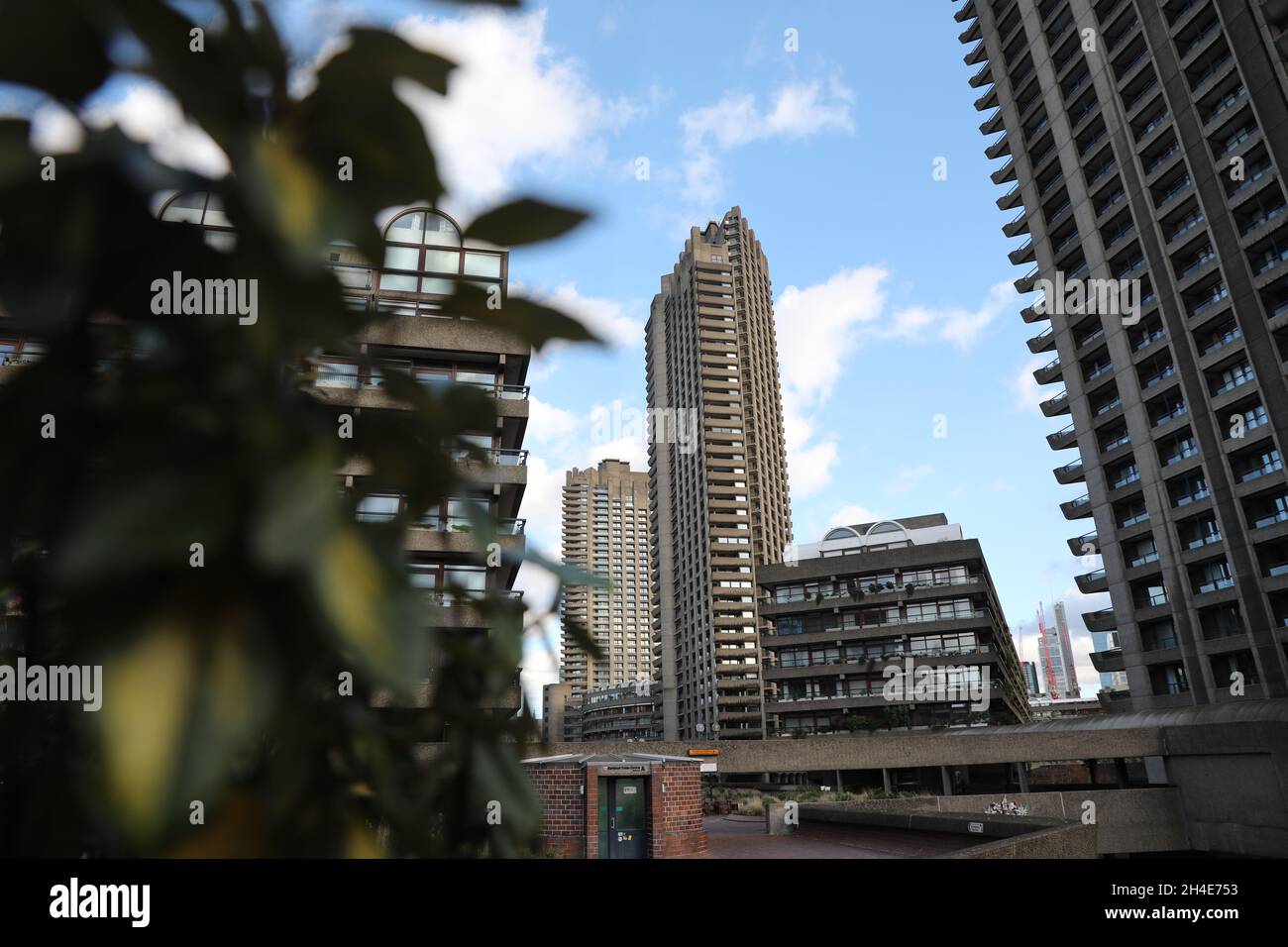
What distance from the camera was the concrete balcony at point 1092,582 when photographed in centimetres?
4344

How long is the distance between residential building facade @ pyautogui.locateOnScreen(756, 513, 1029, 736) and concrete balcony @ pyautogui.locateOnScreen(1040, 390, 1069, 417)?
10.2m

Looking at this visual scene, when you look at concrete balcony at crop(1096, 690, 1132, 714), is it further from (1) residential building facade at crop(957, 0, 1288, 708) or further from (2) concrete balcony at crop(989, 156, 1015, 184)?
(2) concrete balcony at crop(989, 156, 1015, 184)

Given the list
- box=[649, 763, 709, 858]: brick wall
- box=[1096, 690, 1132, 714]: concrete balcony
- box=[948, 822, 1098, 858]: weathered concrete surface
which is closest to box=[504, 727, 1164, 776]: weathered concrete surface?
box=[1096, 690, 1132, 714]: concrete balcony

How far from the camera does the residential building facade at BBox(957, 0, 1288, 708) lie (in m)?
35.6

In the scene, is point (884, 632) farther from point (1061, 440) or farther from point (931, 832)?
point (931, 832)

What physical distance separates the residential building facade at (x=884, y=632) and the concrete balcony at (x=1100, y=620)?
6111 millimetres

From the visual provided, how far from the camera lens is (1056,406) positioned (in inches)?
1857

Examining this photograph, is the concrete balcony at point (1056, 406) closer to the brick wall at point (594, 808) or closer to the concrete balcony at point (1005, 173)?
the concrete balcony at point (1005, 173)

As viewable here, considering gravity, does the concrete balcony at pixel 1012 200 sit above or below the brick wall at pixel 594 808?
above

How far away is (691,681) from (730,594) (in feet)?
45.8

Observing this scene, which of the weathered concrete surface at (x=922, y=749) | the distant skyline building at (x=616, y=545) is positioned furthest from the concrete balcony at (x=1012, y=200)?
the distant skyline building at (x=616, y=545)
